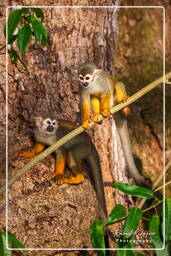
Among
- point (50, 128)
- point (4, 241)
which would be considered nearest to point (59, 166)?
point (50, 128)

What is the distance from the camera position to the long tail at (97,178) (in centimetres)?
334

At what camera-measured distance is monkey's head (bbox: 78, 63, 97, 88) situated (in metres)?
3.14

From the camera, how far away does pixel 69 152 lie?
341 centimetres

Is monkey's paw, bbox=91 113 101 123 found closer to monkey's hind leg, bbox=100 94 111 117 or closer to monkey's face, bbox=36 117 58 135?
monkey's hind leg, bbox=100 94 111 117

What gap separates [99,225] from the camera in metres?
2.40

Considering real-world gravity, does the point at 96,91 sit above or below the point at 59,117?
above

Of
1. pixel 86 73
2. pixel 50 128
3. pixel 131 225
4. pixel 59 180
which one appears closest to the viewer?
pixel 131 225

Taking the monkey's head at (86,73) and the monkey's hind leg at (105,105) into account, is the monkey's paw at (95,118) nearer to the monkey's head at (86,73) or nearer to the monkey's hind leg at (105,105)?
the monkey's hind leg at (105,105)

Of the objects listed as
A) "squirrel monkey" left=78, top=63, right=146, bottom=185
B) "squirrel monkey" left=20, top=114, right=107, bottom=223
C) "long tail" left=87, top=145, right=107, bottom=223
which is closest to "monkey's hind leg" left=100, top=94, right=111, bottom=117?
"squirrel monkey" left=78, top=63, right=146, bottom=185

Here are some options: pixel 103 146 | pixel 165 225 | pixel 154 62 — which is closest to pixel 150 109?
pixel 154 62

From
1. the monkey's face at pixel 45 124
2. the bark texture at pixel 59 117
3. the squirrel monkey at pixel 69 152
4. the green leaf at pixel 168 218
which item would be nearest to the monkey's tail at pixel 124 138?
the bark texture at pixel 59 117

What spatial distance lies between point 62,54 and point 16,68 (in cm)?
35

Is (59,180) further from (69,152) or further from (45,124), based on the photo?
(45,124)

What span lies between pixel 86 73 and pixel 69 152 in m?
0.62
